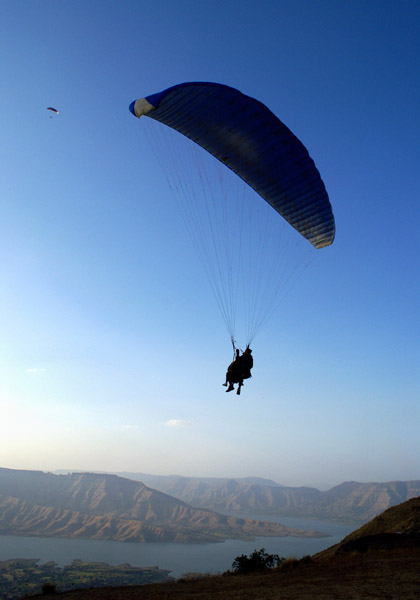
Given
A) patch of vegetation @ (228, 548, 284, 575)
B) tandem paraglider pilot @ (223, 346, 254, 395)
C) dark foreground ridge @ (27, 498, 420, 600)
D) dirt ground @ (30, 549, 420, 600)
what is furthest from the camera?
patch of vegetation @ (228, 548, 284, 575)

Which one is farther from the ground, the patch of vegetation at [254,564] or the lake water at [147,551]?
the patch of vegetation at [254,564]

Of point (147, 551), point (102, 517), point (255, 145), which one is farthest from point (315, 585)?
point (102, 517)

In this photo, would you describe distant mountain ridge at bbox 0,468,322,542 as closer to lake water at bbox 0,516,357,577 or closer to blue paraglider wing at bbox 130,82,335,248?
lake water at bbox 0,516,357,577

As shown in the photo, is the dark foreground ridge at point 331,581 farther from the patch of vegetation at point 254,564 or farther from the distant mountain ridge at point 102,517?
the distant mountain ridge at point 102,517

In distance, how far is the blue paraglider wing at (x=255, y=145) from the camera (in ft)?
38.0

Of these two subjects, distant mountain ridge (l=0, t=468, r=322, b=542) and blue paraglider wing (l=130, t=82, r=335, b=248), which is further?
distant mountain ridge (l=0, t=468, r=322, b=542)

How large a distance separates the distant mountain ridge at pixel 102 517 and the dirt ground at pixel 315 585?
147 metres

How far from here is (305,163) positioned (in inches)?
511

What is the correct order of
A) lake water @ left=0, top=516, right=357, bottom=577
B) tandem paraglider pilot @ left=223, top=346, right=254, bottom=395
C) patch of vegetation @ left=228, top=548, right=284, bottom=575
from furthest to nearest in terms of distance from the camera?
lake water @ left=0, top=516, right=357, bottom=577, patch of vegetation @ left=228, top=548, right=284, bottom=575, tandem paraglider pilot @ left=223, top=346, right=254, bottom=395

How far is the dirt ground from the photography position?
945 centimetres

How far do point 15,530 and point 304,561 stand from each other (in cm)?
17052

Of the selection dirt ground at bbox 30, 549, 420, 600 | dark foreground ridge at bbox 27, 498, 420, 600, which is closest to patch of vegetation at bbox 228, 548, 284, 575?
dark foreground ridge at bbox 27, 498, 420, 600

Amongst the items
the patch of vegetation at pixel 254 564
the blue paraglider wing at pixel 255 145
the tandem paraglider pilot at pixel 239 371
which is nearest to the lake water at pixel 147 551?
the patch of vegetation at pixel 254 564

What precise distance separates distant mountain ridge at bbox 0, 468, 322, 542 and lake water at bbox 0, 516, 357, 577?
7.38 meters
